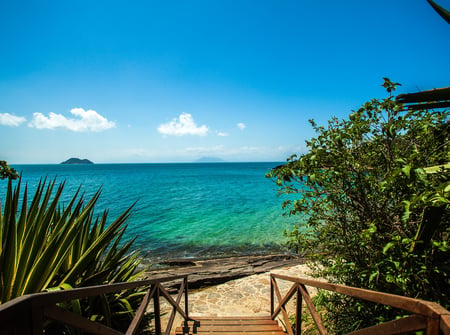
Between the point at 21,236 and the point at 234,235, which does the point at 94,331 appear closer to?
the point at 21,236

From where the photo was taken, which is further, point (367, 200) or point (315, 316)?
point (367, 200)

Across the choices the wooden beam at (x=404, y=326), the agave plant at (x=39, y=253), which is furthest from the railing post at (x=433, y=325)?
the agave plant at (x=39, y=253)

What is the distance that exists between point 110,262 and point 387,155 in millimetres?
4566

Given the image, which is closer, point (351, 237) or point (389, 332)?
point (389, 332)

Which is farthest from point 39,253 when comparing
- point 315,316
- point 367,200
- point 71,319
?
point 367,200

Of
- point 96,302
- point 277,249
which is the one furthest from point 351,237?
point 277,249

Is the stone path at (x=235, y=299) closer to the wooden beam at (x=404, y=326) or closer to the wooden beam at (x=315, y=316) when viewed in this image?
the wooden beam at (x=315, y=316)

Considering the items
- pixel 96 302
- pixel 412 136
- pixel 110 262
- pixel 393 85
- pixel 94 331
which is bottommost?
pixel 96 302

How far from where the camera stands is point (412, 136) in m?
2.67

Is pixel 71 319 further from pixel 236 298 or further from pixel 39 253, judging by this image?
pixel 236 298

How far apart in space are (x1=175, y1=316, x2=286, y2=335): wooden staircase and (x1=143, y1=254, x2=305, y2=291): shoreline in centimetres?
284

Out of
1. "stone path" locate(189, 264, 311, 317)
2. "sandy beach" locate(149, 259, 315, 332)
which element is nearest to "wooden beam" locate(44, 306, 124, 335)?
"sandy beach" locate(149, 259, 315, 332)

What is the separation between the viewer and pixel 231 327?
12.9 ft

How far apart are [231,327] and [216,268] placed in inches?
186
